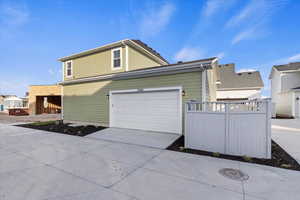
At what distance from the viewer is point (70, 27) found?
9508 millimetres

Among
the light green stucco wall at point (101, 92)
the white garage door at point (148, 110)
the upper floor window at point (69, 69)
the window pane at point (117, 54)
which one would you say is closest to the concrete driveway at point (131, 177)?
the white garage door at point (148, 110)

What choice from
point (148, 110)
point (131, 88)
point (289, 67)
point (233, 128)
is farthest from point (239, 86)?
point (233, 128)

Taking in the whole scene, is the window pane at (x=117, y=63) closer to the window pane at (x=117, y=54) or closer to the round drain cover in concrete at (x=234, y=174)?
the window pane at (x=117, y=54)

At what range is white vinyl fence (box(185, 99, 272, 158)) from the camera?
355 centimetres

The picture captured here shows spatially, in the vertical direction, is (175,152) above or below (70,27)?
below

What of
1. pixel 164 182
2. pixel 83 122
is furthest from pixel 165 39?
pixel 164 182

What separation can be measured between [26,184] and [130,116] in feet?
16.6

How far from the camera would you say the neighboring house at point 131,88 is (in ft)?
19.3

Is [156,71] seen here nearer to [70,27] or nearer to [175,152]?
[175,152]

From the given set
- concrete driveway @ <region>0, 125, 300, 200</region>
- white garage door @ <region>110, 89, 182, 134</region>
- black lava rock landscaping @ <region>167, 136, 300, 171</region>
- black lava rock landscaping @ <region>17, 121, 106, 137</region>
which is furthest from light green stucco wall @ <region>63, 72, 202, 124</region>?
concrete driveway @ <region>0, 125, 300, 200</region>

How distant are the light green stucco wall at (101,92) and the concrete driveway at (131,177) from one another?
3.06m

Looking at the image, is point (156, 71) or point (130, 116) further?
point (130, 116)

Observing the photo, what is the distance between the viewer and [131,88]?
7.24 meters

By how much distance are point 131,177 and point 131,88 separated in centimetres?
509
